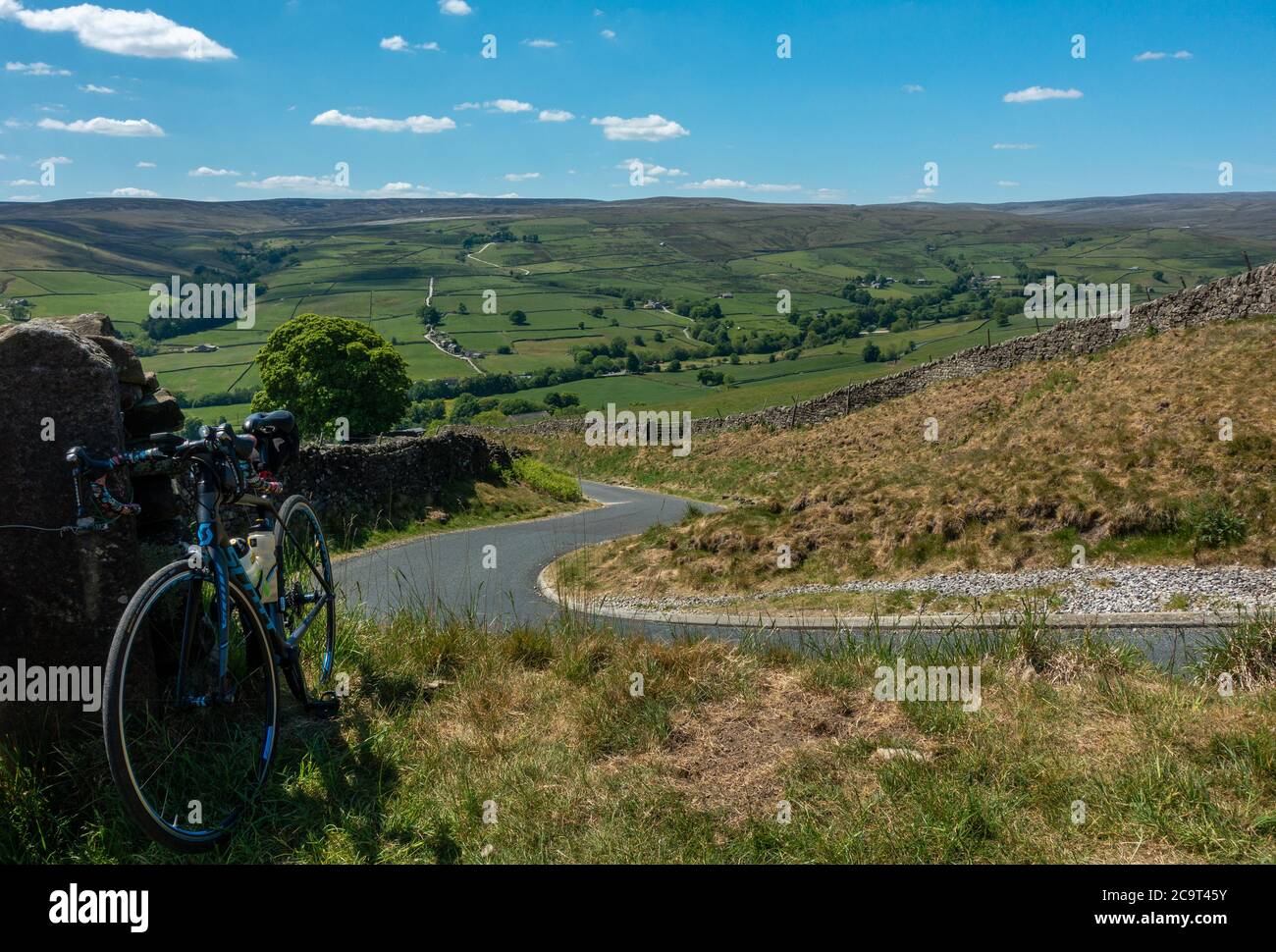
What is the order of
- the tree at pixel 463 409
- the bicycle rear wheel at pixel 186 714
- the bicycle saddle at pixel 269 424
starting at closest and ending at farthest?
the bicycle rear wheel at pixel 186 714 → the bicycle saddle at pixel 269 424 → the tree at pixel 463 409

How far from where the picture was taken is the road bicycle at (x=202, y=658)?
3625 millimetres

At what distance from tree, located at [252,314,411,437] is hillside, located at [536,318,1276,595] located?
26140 mm

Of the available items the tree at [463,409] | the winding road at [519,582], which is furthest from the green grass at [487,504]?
the tree at [463,409]

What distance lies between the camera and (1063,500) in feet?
63.8

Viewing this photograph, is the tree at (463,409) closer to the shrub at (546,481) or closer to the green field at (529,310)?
the green field at (529,310)

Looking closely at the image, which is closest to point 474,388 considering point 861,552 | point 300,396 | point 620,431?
point 620,431

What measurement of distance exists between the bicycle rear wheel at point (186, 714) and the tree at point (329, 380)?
42.4m

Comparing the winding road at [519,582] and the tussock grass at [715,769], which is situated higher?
the tussock grass at [715,769]

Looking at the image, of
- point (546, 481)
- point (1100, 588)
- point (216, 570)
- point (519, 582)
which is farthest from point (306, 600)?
point (546, 481)

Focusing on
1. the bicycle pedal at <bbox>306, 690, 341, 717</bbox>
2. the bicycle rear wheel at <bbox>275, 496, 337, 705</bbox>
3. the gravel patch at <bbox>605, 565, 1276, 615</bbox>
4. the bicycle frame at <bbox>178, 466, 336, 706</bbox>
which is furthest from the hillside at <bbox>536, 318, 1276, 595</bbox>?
the bicycle frame at <bbox>178, 466, 336, 706</bbox>

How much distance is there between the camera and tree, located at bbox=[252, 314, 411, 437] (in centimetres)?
4588

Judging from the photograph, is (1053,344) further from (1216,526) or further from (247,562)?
(247,562)

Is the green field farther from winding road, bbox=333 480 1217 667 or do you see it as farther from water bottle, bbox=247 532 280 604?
water bottle, bbox=247 532 280 604

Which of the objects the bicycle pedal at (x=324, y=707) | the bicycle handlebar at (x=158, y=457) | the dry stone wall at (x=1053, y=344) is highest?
the dry stone wall at (x=1053, y=344)
